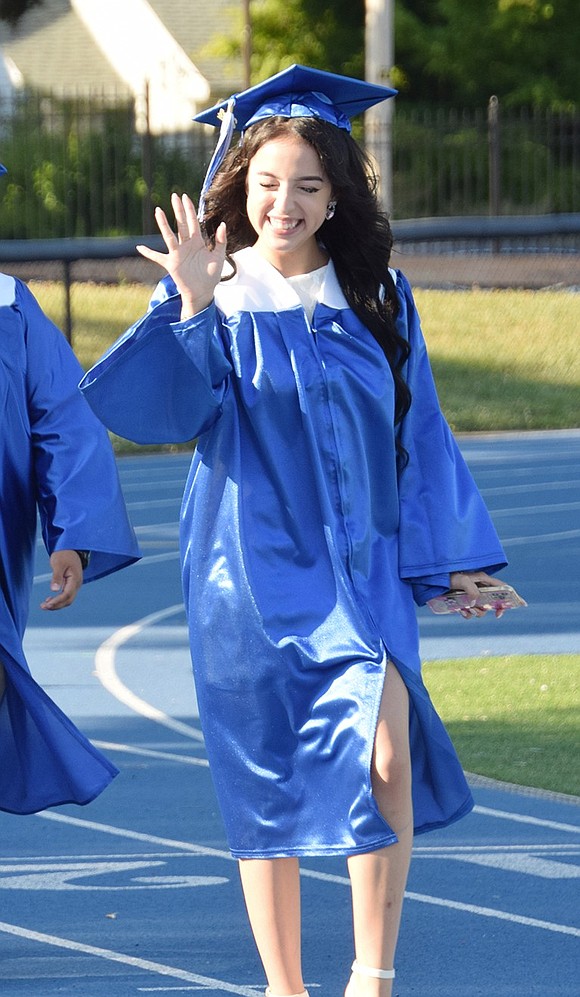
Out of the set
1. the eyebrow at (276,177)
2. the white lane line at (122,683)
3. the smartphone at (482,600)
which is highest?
the eyebrow at (276,177)

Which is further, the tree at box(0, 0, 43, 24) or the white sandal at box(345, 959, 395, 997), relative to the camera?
the tree at box(0, 0, 43, 24)

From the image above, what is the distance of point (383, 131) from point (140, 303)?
16.9ft

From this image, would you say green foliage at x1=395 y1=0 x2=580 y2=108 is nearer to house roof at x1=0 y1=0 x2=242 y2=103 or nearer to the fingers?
house roof at x1=0 y1=0 x2=242 y2=103

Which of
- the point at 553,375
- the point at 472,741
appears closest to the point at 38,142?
the point at 553,375

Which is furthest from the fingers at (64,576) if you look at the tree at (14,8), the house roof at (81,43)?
the tree at (14,8)

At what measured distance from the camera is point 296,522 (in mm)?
3729

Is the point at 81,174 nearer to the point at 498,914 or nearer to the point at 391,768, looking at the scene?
the point at 498,914

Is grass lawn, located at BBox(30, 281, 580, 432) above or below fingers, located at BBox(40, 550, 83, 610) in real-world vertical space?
below

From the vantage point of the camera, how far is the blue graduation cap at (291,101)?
390cm

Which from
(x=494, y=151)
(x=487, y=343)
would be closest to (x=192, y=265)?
(x=487, y=343)

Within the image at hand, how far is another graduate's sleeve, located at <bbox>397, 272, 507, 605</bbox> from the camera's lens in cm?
388

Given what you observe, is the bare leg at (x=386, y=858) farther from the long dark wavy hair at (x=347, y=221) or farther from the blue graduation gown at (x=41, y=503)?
the blue graduation gown at (x=41, y=503)

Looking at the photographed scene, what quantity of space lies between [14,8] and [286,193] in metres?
54.4

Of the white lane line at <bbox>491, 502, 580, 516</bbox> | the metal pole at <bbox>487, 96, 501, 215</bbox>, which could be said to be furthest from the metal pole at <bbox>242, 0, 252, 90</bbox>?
the white lane line at <bbox>491, 502, 580, 516</bbox>
